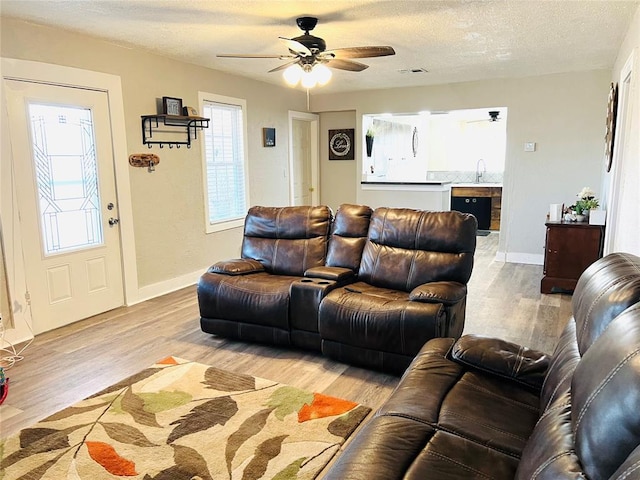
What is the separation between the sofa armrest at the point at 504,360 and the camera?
1.84 metres

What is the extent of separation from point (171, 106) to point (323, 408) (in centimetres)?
349

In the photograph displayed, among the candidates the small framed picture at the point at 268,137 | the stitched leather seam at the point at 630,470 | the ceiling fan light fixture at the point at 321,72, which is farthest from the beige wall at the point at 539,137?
the stitched leather seam at the point at 630,470

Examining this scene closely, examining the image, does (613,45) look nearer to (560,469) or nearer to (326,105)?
(326,105)

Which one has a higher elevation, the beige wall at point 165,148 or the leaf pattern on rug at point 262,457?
the beige wall at point 165,148

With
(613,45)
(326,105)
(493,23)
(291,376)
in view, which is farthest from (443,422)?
(326,105)

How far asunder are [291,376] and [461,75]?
4.52 m

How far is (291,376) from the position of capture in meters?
2.94

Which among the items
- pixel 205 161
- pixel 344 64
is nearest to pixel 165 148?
pixel 205 161

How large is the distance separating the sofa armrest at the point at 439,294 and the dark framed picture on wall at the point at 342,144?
4636 millimetres

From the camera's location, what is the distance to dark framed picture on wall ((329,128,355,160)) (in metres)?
7.27

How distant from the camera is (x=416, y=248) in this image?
3320mm

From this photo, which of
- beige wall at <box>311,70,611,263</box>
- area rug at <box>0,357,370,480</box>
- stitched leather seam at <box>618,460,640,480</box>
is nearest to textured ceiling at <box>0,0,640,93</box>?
beige wall at <box>311,70,611,263</box>

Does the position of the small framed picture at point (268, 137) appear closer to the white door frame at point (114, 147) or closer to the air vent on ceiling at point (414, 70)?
the air vent on ceiling at point (414, 70)

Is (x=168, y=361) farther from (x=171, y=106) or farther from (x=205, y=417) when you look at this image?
(x=171, y=106)
